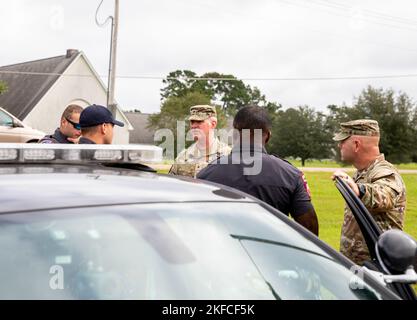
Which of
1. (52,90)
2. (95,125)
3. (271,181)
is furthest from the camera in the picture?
(52,90)

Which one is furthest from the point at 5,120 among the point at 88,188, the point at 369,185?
the point at 88,188

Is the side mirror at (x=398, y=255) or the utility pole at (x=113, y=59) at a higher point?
the utility pole at (x=113, y=59)

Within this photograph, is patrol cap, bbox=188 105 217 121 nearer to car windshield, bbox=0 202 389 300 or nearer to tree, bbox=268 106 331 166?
car windshield, bbox=0 202 389 300

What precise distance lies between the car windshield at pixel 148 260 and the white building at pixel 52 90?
121 feet

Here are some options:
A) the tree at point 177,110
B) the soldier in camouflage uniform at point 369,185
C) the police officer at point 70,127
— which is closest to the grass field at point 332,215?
the police officer at point 70,127

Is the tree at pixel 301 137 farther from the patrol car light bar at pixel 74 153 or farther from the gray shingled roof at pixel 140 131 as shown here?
the patrol car light bar at pixel 74 153

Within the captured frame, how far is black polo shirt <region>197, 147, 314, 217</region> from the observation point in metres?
3.62

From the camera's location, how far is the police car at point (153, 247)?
1.77m

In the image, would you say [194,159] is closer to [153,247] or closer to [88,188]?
[88,188]

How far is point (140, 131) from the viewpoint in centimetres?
7731

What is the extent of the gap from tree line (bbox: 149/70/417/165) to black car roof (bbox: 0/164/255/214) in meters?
33.0

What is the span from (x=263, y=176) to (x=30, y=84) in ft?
130
